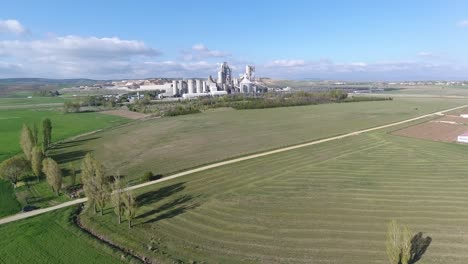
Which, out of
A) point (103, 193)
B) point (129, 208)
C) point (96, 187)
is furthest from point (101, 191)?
point (129, 208)

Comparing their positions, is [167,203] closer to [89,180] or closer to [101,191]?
[101,191]

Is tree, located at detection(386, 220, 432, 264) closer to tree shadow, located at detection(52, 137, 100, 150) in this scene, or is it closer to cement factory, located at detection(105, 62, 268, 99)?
tree shadow, located at detection(52, 137, 100, 150)

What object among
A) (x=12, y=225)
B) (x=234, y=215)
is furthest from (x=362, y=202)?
(x=12, y=225)

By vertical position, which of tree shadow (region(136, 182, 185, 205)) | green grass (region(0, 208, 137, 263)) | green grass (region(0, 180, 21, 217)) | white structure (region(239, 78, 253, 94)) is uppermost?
white structure (region(239, 78, 253, 94))

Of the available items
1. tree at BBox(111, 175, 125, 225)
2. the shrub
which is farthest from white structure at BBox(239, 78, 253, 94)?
tree at BBox(111, 175, 125, 225)

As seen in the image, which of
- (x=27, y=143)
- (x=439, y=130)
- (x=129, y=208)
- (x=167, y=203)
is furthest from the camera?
(x=439, y=130)
